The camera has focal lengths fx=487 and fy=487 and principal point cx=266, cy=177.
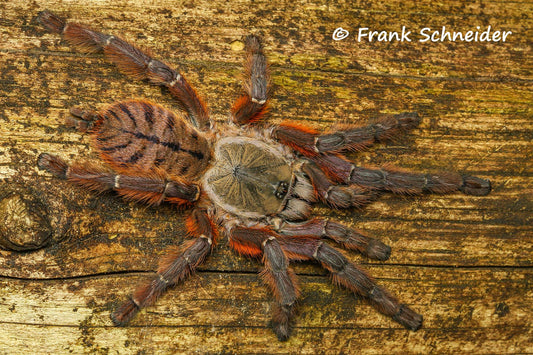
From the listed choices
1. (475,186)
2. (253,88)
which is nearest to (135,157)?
(253,88)

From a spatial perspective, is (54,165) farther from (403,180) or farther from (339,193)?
(403,180)

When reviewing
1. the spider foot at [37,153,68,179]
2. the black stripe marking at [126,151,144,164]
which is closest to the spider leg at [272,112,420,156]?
the black stripe marking at [126,151,144,164]

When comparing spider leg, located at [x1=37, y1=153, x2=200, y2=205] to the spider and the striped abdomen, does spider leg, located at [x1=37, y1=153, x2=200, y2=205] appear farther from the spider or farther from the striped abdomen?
the striped abdomen

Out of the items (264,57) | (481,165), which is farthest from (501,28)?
(264,57)

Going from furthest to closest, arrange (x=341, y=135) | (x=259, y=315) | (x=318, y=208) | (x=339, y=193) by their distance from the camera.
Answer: (x=318, y=208), (x=341, y=135), (x=339, y=193), (x=259, y=315)

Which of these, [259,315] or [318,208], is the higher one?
[318,208]

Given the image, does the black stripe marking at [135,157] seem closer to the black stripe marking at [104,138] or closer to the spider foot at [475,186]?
the black stripe marking at [104,138]
